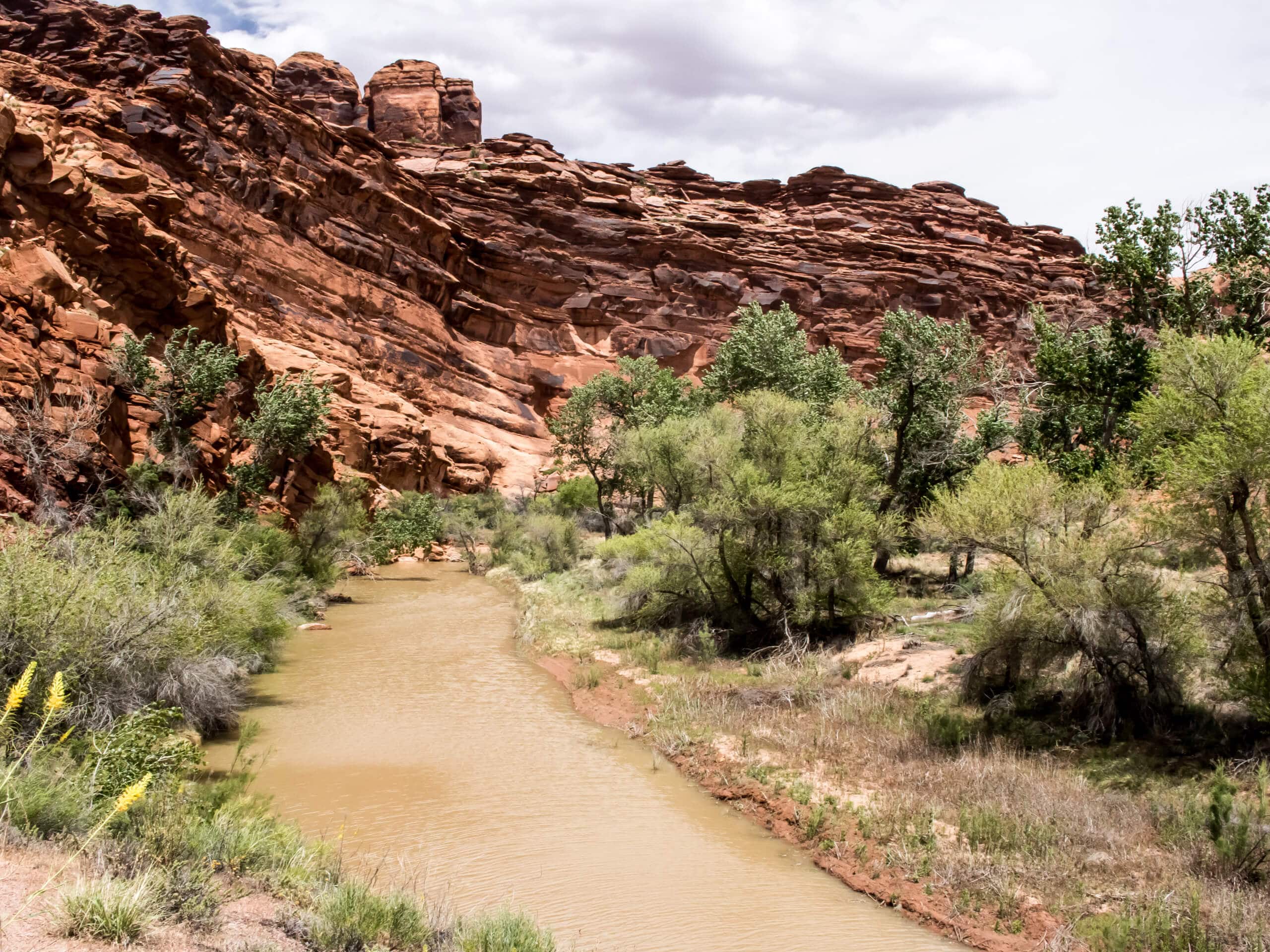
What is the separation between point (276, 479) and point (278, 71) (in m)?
65.8

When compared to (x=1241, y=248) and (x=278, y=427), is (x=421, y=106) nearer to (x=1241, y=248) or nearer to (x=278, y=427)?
(x=278, y=427)

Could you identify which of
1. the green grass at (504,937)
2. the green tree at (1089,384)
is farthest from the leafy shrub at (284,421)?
the green grass at (504,937)

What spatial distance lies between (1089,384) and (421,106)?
71932mm

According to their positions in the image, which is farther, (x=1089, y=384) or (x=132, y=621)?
(x=1089, y=384)

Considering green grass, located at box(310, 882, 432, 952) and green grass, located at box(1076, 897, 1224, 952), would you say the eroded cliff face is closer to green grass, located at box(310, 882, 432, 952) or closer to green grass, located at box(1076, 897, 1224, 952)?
green grass, located at box(310, 882, 432, 952)

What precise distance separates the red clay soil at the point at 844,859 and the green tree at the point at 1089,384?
9656 mm

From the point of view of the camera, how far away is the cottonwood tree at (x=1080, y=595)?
10375 millimetres

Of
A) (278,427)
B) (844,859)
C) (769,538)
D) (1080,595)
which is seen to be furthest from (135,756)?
(278,427)

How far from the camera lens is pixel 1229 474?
8.85m

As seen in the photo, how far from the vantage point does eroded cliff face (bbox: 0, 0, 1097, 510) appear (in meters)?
21.1

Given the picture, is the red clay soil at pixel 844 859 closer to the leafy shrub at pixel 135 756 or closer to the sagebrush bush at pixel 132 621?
the sagebrush bush at pixel 132 621

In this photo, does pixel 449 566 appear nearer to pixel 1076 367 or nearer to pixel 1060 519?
pixel 1076 367

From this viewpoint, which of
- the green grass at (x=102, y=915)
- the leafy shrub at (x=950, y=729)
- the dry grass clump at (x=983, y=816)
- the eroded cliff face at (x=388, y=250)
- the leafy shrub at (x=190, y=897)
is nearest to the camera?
the green grass at (x=102, y=915)

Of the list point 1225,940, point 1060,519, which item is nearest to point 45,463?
point 1060,519
